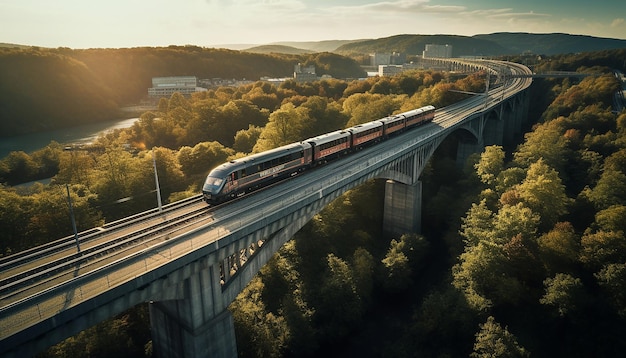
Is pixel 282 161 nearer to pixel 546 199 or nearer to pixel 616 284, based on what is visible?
pixel 546 199

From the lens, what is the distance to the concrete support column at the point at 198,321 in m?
19.8

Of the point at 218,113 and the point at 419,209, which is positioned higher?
the point at 218,113

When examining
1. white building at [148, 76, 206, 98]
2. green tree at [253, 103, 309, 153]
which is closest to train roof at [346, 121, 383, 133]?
green tree at [253, 103, 309, 153]

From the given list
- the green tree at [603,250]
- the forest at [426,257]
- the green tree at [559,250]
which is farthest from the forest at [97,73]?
the green tree at [603,250]

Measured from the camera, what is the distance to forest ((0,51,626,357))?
1005 inches

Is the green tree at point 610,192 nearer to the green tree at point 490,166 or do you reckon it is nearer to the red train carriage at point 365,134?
the green tree at point 490,166

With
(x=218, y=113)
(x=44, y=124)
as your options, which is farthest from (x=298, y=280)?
(x=44, y=124)

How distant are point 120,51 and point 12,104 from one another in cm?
5950

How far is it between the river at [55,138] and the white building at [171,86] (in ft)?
99.1

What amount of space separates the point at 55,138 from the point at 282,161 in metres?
82.7

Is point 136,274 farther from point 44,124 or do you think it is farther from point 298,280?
point 44,124

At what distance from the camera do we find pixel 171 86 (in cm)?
13462

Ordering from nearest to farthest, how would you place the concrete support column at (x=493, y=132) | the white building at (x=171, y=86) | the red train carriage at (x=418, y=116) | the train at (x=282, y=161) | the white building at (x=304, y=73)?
the train at (x=282, y=161), the red train carriage at (x=418, y=116), the concrete support column at (x=493, y=132), the white building at (x=171, y=86), the white building at (x=304, y=73)

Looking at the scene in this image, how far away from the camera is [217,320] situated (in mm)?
20828
